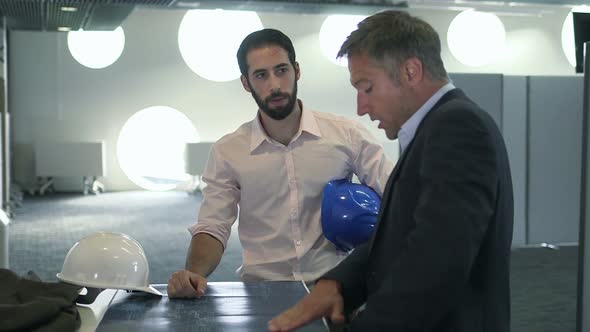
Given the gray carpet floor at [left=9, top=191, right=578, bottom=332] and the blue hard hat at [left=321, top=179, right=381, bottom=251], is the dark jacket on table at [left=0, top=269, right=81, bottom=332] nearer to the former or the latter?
the blue hard hat at [left=321, top=179, right=381, bottom=251]

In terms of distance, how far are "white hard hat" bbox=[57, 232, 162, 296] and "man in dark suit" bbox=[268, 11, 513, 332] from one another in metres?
0.54

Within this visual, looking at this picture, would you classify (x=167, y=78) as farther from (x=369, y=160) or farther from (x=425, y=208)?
(x=425, y=208)

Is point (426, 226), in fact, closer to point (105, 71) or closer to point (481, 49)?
point (105, 71)

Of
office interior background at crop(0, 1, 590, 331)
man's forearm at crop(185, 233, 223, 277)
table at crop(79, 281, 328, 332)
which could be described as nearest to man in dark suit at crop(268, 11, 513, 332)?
table at crop(79, 281, 328, 332)

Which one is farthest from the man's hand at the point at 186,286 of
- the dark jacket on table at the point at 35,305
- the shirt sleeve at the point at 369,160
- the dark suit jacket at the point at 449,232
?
the shirt sleeve at the point at 369,160

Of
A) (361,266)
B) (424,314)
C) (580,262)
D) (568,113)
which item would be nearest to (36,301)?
(361,266)

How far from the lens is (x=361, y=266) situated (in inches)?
64.6

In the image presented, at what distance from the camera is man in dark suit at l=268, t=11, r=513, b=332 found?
1.28 meters

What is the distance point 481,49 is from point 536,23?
1.51 meters

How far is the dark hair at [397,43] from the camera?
4.69 ft

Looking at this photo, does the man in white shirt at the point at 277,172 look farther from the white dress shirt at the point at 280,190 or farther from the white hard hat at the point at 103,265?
the white hard hat at the point at 103,265

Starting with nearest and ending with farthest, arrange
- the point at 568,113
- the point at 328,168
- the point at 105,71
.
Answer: the point at 328,168, the point at 568,113, the point at 105,71

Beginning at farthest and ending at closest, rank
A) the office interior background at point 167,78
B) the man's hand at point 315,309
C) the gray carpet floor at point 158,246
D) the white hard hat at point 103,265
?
the office interior background at point 167,78
the gray carpet floor at point 158,246
the white hard hat at point 103,265
the man's hand at point 315,309

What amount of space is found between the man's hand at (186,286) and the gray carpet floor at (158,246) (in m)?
3.18
